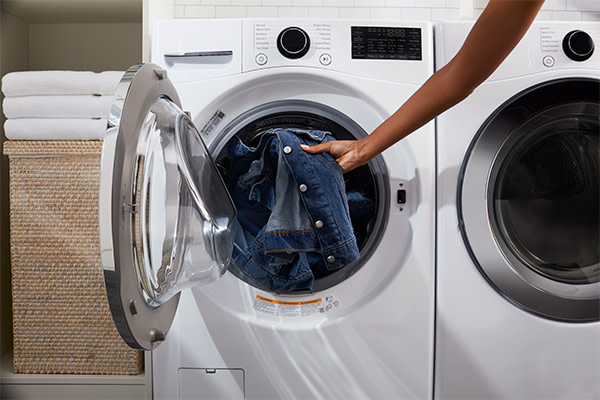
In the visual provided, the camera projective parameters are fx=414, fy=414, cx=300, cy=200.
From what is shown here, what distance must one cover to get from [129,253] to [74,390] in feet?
2.28

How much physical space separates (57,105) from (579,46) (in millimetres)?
1235

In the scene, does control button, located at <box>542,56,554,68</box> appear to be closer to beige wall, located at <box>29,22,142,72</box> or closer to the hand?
the hand

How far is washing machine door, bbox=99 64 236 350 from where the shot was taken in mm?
532

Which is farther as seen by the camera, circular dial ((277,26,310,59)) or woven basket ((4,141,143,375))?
woven basket ((4,141,143,375))

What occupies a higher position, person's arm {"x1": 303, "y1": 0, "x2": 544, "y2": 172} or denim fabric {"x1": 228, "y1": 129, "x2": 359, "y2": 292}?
person's arm {"x1": 303, "y1": 0, "x2": 544, "y2": 172}

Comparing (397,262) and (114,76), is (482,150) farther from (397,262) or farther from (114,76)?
(114,76)

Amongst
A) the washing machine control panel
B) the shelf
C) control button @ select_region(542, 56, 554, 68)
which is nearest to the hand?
the washing machine control panel

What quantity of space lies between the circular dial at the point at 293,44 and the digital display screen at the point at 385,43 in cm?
11

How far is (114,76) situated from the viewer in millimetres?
1015

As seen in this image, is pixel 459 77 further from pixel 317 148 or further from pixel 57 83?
pixel 57 83

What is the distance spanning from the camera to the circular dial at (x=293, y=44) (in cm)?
90

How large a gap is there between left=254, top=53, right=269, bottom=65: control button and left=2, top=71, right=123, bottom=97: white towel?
0.38 metres

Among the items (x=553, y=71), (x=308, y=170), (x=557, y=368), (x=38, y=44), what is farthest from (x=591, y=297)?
(x=38, y=44)

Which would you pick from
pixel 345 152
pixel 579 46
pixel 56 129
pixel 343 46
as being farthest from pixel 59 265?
pixel 579 46
